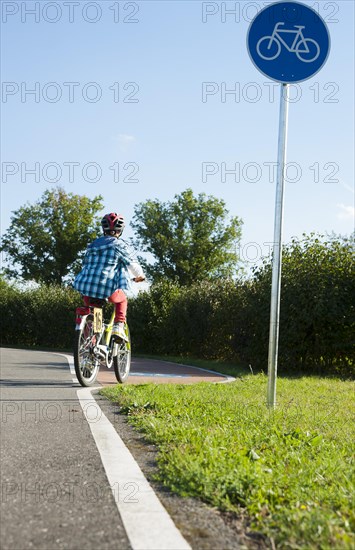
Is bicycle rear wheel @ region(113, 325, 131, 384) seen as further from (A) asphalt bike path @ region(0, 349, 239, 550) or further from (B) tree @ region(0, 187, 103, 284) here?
(B) tree @ region(0, 187, 103, 284)

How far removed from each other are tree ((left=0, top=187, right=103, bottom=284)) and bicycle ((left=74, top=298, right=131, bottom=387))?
50920mm

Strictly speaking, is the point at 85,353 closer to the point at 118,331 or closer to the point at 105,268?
the point at 118,331

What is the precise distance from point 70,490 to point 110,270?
5.40m

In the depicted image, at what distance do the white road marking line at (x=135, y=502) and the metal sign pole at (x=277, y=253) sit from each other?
7.33ft

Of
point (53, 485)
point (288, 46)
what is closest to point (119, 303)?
point (288, 46)

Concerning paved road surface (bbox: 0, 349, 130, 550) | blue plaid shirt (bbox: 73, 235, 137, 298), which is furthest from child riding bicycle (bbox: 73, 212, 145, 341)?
paved road surface (bbox: 0, 349, 130, 550)

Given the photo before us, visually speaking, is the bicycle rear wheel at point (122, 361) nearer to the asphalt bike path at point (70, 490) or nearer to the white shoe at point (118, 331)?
the white shoe at point (118, 331)

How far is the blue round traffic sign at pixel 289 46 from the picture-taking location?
266 inches

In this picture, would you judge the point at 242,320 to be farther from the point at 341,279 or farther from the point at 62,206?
the point at 62,206

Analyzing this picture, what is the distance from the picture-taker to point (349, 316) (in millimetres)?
15156

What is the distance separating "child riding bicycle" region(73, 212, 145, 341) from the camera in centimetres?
855

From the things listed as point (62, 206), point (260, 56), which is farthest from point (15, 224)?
point (260, 56)

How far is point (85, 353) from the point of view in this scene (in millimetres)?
8469

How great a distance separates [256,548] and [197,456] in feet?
4.40
